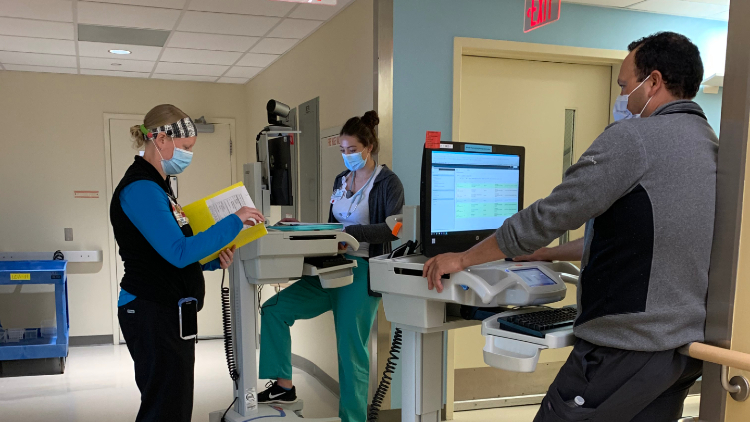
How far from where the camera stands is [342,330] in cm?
274

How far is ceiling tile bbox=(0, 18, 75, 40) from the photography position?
11.9ft

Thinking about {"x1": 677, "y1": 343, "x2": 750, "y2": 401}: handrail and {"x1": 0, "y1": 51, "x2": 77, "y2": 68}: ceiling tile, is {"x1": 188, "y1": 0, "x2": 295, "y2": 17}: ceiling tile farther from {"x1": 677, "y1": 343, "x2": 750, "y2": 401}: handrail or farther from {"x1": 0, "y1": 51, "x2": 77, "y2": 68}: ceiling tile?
{"x1": 677, "y1": 343, "x2": 750, "y2": 401}: handrail

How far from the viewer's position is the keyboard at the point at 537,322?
146 cm

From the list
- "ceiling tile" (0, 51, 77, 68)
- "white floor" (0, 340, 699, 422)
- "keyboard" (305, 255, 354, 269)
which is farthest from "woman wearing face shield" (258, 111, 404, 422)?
"ceiling tile" (0, 51, 77, 68)

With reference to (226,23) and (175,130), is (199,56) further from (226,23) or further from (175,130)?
(175,130)

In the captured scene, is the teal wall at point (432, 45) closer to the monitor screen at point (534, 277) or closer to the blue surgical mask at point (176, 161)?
the blue surgical mask at point (176, 161)

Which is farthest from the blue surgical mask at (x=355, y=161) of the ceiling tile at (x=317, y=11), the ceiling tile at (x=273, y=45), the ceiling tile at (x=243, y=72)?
the ceiling tile at (x=243, y=72)

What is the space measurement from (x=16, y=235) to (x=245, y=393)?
366cm

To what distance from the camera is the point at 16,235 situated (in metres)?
5.07

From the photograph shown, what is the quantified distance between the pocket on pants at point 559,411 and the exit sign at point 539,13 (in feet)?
5.44

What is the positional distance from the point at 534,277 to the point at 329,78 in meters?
2.42

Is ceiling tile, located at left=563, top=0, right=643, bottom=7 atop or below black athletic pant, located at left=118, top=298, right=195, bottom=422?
atop

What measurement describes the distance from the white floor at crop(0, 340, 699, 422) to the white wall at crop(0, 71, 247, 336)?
77 centimetres

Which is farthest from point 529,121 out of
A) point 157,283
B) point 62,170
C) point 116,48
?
point 62,170
